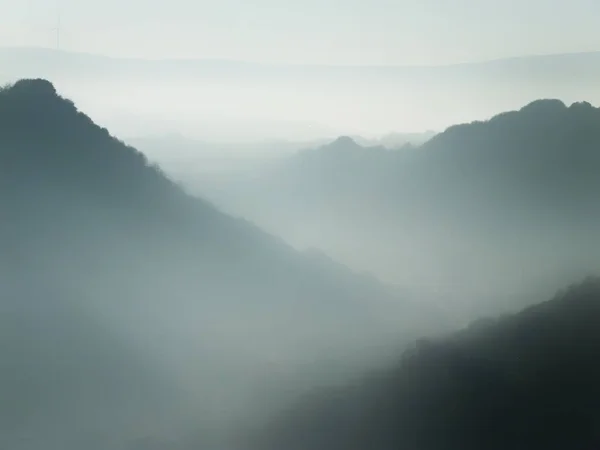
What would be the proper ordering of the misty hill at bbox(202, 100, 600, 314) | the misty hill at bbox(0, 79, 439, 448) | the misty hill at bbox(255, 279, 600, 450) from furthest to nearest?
1. the misty hill at bbox(202, 100, 600, 314)
2. the misty hill at bbox(255, 279, 600, 450)
3. the misty hill at bbox(0, 79, 439, 448)

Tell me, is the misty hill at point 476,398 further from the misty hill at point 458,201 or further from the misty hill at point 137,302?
the misty hill at point 458,201

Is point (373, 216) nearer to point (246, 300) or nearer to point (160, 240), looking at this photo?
point (246, 300)

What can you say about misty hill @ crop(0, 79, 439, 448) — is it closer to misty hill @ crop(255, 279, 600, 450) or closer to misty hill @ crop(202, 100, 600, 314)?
misty hill @ crop(255, 279, 600, 450)

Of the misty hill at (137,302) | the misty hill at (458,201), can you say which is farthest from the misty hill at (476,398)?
the misty hill at (458,201)

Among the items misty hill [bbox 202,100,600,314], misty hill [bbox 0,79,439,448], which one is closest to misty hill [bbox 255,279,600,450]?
misty hill [bbox 0,79,439,448]

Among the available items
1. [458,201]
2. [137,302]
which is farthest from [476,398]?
[137,302]

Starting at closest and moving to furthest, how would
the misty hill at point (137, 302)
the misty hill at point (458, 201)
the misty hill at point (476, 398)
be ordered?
the misty hill at point (137, 302) → the misty hill at point (476, 398) → the misty hill at point (458, 201)

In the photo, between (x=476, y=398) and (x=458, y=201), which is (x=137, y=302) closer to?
(x=476, y=398)

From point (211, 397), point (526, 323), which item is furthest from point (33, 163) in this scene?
point (526, 323)
